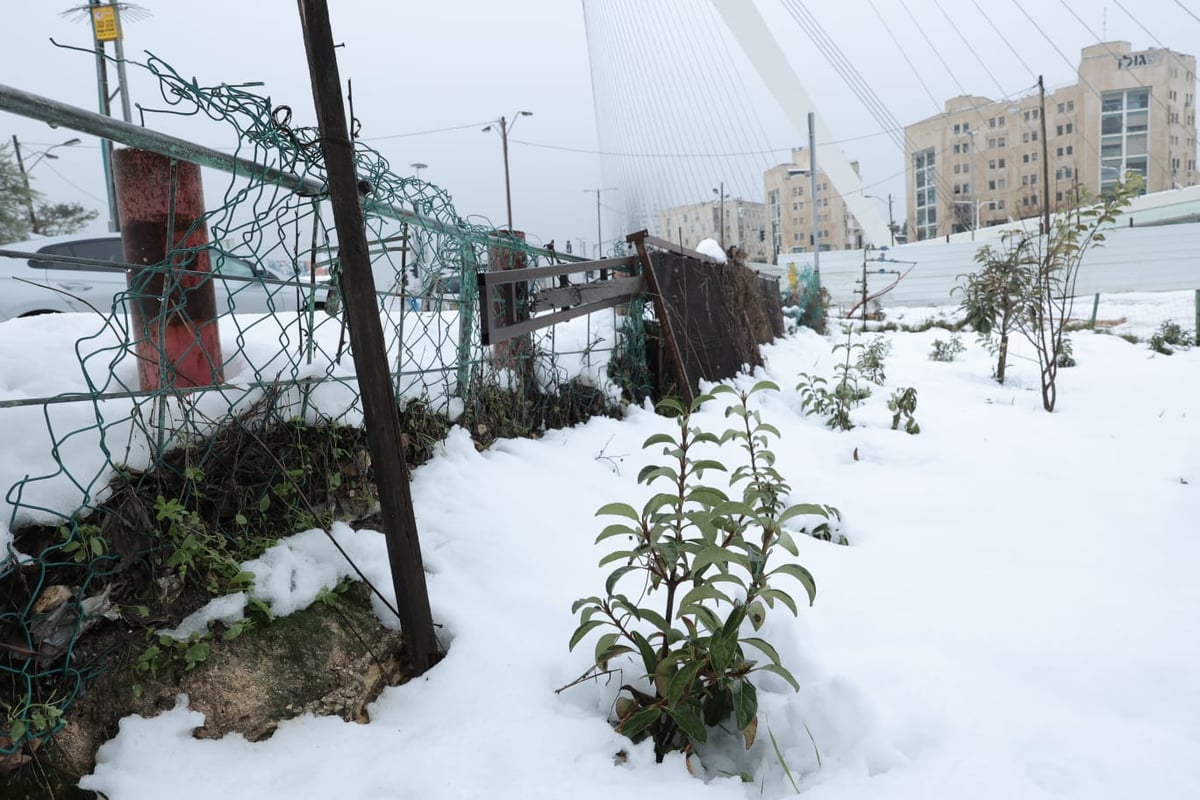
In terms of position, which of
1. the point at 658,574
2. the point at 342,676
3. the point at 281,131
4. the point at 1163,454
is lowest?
the point at 1163,454

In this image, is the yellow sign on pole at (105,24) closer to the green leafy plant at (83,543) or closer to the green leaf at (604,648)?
the green leafy plant at (83,543)

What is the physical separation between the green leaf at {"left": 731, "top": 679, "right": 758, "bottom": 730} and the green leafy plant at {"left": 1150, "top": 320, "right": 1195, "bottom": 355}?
9.52 meters

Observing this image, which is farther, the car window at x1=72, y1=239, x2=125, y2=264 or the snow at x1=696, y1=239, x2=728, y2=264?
the snow at x1=696, y1=239, x2=728, y2=264

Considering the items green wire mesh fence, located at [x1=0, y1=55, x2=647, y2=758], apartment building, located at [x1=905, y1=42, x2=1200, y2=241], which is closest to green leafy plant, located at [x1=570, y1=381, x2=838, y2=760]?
green wire mesh fence, located at [x1=0, y1=55, x2=647, y2=758]

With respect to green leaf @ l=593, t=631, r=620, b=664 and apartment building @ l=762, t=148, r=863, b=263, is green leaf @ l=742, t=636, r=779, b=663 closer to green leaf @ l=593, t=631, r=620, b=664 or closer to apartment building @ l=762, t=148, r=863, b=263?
green leaf @ l=593, t=631, r=620, b=664

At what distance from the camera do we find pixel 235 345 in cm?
212

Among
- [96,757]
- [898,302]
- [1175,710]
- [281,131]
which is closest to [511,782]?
[96,757]

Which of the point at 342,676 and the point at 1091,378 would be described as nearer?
the point at 342,676

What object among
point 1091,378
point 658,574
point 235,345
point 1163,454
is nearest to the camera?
point 658,574

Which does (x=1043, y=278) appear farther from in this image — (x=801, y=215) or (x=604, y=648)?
(x=801, y=215)

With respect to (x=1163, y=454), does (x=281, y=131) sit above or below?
above

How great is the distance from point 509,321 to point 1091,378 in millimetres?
6217

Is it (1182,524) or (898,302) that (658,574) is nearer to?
(1182,524)

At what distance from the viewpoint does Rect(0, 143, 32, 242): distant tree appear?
57.4ft
